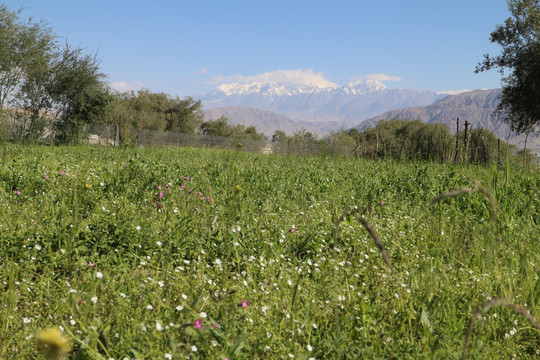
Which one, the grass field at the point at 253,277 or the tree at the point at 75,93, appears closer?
the grass field at the point at 253,277

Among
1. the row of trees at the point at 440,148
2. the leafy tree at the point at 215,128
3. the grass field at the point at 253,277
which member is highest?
the leafy tree at the point at 215,128

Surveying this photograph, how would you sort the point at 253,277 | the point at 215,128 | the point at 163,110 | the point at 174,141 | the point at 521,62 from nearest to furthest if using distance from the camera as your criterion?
the point at 253,277, the point at 521,62, the point at 174,141, the point at 163,110, the point at 215,128

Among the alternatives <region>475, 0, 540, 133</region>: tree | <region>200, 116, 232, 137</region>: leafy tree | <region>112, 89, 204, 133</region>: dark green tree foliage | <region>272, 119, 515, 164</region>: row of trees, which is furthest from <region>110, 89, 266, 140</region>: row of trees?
<region>475, 0, 540, 133</region>: tree

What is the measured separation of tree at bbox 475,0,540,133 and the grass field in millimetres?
23569

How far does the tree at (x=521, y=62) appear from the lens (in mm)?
25141

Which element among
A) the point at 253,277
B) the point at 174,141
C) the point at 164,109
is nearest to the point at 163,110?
the point at 164,109

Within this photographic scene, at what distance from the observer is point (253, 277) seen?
3652mm

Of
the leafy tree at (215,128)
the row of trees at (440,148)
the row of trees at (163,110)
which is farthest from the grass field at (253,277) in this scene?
the leafy tree at (215,128)

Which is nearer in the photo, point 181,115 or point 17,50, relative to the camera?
point 17,50

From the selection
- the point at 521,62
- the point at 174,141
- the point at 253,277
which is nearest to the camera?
the point at 253,277

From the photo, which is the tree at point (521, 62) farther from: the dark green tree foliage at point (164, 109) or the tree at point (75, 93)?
the dark green tree foliage at point (164, 109)

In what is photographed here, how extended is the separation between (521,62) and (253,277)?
94.4ft

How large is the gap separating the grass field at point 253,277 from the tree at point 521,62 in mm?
23569

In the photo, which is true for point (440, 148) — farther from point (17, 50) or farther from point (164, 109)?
point (164, 109)
